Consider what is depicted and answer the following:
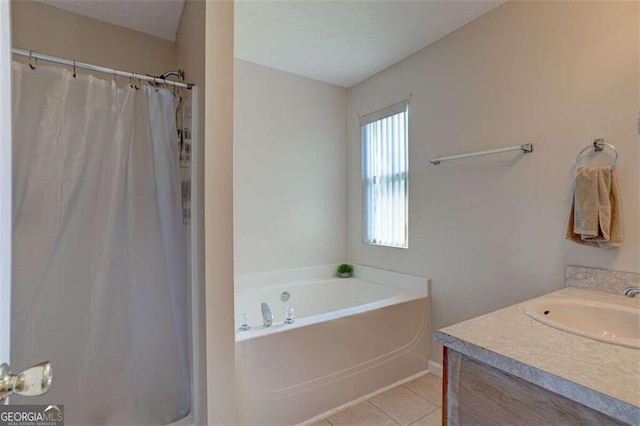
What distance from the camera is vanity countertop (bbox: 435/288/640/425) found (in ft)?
2.16

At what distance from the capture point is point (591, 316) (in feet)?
4.15

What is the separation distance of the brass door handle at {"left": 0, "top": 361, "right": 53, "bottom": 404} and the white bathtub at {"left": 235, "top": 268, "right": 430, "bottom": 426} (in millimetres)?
981

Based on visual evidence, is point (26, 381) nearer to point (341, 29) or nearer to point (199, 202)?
point (199, 202)

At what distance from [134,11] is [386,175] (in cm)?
219

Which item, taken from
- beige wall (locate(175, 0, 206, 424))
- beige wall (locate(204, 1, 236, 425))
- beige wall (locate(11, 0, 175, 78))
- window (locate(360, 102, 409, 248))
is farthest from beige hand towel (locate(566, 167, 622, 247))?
beige wall (locate(11, 0, 175, 78))

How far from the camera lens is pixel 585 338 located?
0.92 metres

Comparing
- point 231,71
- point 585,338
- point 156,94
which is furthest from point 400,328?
point 156,94

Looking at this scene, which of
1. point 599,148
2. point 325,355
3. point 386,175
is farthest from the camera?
point 386,175

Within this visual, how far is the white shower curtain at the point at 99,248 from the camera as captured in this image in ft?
4.25

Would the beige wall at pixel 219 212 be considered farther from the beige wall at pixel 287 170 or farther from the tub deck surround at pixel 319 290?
the beige wall at pixel 287 170

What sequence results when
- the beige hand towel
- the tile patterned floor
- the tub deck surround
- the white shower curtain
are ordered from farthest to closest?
1. the tub deck surround
2. the tile patterned floor
3. the beige hand towel
4. the white shower curtain
